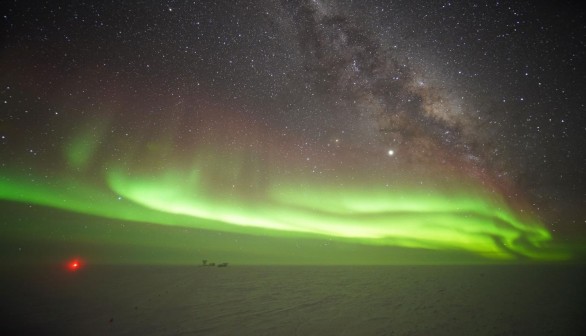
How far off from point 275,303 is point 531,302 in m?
14.1

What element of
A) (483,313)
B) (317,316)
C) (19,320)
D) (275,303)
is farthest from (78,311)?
(483,313)

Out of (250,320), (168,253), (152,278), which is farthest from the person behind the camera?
(168,253)

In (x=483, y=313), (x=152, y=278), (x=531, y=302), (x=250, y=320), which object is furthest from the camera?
(x=152, y=278)

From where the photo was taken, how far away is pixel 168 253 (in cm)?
3045

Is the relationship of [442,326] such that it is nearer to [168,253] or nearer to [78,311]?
[78,311]

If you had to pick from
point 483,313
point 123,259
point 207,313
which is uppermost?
point 483,313

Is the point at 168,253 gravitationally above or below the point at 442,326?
below

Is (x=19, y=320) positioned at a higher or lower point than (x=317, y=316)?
lower

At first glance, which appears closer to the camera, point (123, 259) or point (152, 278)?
point (152, 278)

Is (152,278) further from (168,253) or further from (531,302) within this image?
(531,302)

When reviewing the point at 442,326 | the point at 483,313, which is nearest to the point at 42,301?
the point at 442,326

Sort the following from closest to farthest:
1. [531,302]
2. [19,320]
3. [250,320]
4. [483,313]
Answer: [19,320], [250,320], [483,313], [531,302]

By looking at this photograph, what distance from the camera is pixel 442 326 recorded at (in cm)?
889

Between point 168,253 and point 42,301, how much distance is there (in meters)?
20.8
